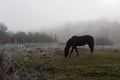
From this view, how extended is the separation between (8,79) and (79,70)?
56.9 ft

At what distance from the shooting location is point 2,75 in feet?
41.2

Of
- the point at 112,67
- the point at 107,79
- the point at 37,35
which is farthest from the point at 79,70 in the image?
the point at 37,35

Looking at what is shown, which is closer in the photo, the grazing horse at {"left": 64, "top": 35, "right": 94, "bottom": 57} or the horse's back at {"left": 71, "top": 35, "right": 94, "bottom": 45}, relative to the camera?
the grazing horse at {"left": 64, "top": 35, "right": 94, "bottom": 57}

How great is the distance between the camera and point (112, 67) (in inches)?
1200

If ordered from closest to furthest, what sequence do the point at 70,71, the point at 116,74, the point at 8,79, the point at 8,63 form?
the point at 8,79, the point at 8,63, the point at 116,74, the point at 70,71

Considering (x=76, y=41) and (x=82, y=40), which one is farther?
(x=82, y=40)

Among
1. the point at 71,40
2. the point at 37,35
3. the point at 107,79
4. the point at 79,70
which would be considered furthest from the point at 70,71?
the point at 37,35

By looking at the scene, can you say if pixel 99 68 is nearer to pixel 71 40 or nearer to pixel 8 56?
pixel 71 40

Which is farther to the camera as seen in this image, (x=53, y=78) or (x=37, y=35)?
(x=37, y=35)

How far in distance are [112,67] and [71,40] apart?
12422 mm

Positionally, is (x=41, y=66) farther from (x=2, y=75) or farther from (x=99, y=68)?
(x=2, y=75)

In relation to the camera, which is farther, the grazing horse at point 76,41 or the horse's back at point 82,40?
the horse's back at point 82,40

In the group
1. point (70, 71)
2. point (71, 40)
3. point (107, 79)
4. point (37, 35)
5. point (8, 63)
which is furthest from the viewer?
point (37, 35)

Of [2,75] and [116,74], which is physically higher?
[2,75]
